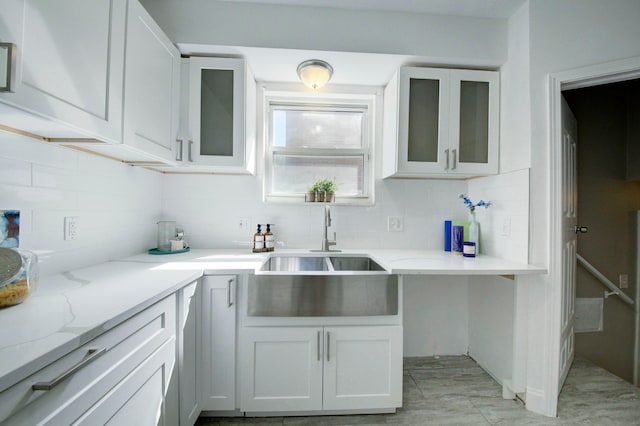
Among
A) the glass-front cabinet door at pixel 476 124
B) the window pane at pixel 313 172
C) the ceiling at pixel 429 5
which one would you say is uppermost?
the ceiling at pixel 429 5

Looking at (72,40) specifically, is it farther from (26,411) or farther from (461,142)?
(461,142)

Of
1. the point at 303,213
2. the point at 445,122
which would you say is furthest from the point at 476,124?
the point at 303,213

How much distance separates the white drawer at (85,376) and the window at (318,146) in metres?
1.43

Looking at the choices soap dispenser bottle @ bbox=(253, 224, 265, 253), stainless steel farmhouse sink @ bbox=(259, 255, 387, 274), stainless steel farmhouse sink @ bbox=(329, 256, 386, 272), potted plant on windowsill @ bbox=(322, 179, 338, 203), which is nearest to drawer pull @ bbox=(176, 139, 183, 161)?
soap dispenser bottle @ bbox=(253, 224, 265, 253)

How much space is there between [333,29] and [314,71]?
0.90ft

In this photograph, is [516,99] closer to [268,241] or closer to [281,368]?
[268,241]

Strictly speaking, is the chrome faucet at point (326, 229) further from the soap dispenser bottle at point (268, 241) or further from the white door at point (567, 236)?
the white door at point (567, 236)

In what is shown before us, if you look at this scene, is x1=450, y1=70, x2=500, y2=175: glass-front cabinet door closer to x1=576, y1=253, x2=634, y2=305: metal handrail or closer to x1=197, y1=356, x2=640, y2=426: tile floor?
x1=576, y1=253, x2=634, y2=305: metal handrail

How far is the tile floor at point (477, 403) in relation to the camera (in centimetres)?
154

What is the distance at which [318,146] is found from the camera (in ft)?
7.68

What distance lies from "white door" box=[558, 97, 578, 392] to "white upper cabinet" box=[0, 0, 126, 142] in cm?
242

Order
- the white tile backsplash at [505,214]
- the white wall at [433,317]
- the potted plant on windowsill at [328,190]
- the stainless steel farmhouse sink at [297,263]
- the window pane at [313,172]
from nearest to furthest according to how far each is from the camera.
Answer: the white tile backsplash at [505,214] → the stainless steel farmhouse sink at [297,263] → the potted plant on windowsill at [328,190] → the white wall at [433,317] → the window pane at [313,172]

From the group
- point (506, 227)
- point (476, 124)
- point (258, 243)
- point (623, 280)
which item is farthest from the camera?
point (623, 280)

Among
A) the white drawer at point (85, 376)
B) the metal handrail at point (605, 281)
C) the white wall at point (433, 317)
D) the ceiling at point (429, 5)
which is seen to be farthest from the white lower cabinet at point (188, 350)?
the metal handrail at point (605, 281)
